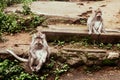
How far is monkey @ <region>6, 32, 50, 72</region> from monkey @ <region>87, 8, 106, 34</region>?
184cm

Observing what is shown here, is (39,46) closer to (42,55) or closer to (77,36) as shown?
(42,55)

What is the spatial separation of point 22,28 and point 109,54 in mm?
3742

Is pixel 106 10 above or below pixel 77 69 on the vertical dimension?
above

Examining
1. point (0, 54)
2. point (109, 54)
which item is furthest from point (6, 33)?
point (109, 54)

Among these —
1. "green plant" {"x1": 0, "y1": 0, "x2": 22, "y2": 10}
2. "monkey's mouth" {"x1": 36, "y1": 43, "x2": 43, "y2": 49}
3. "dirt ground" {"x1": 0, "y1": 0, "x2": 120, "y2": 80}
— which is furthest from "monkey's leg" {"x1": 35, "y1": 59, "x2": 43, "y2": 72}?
"green plant" {"x1": 0, "y1": 0, "x2": 22, "y2": 10}

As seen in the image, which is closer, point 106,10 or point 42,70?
point 42,70

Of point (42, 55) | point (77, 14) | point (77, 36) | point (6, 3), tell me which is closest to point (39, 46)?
point (42, 55)

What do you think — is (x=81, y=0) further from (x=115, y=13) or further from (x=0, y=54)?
(x=0, y=54)

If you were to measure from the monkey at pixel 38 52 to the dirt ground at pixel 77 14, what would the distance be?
796mm

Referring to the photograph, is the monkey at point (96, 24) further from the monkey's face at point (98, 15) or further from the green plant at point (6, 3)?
the green plant at point (6, 3)

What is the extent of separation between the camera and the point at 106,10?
48.2 feet

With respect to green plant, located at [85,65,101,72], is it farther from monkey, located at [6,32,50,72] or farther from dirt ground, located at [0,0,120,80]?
monkey, located at [6,32,50,72]

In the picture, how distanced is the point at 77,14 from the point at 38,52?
3.65 m

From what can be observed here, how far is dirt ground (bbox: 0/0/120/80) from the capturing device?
35.4 ft
